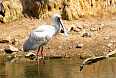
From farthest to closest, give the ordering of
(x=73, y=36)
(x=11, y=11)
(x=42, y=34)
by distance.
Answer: (x=11, y=11) → (x=73, y=36) → (x=42, y=34)

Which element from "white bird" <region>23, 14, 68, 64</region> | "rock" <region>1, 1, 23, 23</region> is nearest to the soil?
"rock" <region>1, 1, 23, 23</region>

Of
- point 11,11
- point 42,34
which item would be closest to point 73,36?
point 42,34

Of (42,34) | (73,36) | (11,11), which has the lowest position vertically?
(73,36)

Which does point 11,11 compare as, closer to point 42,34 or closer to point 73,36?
point 73,36

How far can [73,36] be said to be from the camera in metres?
11.7

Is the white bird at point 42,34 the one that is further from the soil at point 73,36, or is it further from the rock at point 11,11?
the rock at point 11,11

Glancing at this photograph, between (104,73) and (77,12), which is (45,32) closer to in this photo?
(104,73)

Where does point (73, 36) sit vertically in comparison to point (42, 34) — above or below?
below

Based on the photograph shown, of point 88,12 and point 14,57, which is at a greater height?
point 88,12

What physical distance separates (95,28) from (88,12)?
8.95ft

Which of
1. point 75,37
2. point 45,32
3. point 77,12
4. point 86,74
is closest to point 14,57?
point 45,32

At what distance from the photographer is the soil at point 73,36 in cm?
973

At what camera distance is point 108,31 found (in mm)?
12359

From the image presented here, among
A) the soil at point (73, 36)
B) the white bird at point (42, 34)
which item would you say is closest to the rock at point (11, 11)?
the soil at point (73, 36)
